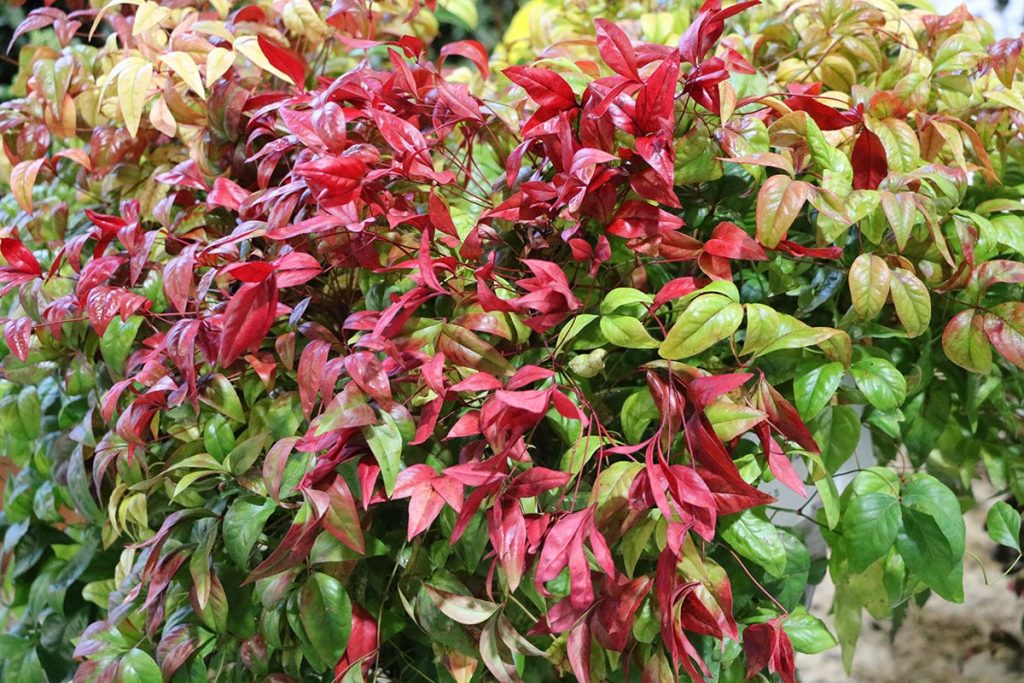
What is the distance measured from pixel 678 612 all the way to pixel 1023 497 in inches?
15.0

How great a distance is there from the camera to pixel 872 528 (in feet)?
2.22

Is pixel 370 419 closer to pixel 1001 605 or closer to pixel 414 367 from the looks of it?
pixel 414 367

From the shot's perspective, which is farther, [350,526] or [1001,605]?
[1001,605]

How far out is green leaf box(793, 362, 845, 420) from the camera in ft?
2.19

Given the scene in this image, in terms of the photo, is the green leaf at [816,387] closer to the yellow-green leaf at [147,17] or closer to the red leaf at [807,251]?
the red leaf at [807,251]

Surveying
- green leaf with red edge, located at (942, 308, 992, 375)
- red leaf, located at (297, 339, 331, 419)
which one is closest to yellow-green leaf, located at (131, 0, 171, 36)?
red leaf, located at (297, 339, 331, 419)

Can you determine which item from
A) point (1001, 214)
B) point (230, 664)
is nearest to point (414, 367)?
point (230, 664)

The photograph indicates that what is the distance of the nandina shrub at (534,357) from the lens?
62 cm

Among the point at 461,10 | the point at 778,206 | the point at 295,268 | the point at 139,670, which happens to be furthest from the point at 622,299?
the point at 461,10

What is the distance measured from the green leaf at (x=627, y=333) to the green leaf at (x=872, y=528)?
0.66 ft

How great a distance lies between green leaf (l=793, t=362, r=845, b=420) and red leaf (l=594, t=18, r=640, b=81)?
25 centimetres

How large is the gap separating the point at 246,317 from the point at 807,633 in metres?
0.47

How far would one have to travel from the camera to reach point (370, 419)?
610mm

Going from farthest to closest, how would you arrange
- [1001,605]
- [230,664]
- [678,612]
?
[1001,605]
[230,664]
[678,612]
